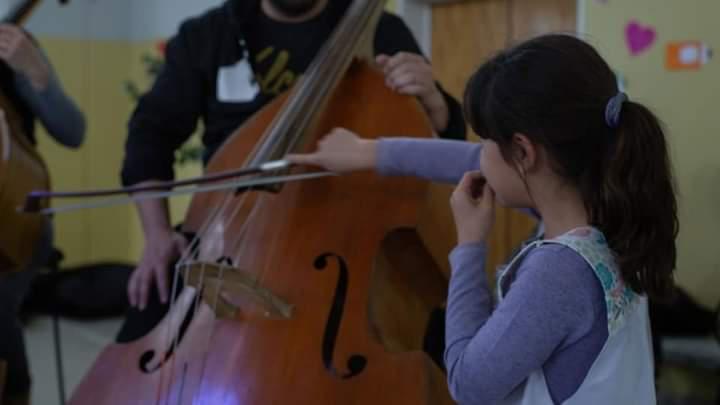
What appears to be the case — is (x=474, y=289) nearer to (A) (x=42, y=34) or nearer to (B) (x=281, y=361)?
(B) (x=281, y=361)

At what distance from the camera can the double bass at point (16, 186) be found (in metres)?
1.35

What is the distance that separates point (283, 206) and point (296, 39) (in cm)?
41

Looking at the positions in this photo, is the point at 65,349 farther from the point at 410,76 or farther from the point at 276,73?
the point at 410,76

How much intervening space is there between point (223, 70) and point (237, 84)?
34 millimetres

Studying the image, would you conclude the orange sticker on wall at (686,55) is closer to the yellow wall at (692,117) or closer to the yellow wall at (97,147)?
the yellow wall at (692,117)

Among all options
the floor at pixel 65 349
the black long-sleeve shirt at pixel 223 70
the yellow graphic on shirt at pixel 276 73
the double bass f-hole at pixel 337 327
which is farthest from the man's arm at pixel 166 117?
the floor at pixel 65 349

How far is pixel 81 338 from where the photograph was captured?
320 cm

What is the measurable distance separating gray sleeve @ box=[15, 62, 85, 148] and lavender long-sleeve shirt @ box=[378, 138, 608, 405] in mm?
1085

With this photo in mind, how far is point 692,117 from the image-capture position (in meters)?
2.18

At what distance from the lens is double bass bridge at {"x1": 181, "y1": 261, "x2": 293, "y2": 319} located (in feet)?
2.96

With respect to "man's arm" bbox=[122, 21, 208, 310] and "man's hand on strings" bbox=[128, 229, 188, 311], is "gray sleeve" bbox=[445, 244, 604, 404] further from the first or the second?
"man's arm" bbox=[122, 21, 208, 310]

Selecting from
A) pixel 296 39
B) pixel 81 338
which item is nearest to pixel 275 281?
pixel 296 39

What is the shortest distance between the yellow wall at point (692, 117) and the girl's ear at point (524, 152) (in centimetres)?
149

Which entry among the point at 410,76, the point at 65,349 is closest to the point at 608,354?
the point at 410,76
